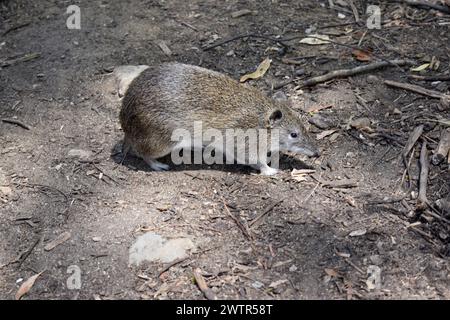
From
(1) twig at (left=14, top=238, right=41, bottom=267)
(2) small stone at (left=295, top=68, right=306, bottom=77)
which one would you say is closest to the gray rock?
(1) twig at (left=14, top=238, right=41, bottom=267)

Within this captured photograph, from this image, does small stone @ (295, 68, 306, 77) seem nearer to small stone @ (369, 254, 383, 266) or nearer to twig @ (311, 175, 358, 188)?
twig @ (311, 175, 358, 188)

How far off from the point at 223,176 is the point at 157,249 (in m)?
1.14

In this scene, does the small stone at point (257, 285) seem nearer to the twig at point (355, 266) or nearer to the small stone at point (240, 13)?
the twig at point (355, 266)

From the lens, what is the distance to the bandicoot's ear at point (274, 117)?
5.47 meters

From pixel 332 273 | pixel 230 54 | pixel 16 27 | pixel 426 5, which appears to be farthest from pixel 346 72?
pixel 16 27

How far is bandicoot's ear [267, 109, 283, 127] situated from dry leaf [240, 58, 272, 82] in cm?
118

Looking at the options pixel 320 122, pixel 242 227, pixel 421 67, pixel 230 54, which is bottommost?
pixel 242 227

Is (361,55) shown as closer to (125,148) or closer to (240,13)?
(240,13)

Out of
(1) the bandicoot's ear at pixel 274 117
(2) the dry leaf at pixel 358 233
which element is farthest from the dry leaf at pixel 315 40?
(2) the dry leaf at pixel 358 233

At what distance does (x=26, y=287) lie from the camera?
4.43 metres

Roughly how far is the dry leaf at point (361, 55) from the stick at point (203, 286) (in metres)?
3.41

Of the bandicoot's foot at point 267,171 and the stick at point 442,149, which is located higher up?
the stick at point 442,149

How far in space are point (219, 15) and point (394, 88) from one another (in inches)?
102

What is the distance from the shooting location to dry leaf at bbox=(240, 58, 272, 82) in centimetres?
661
